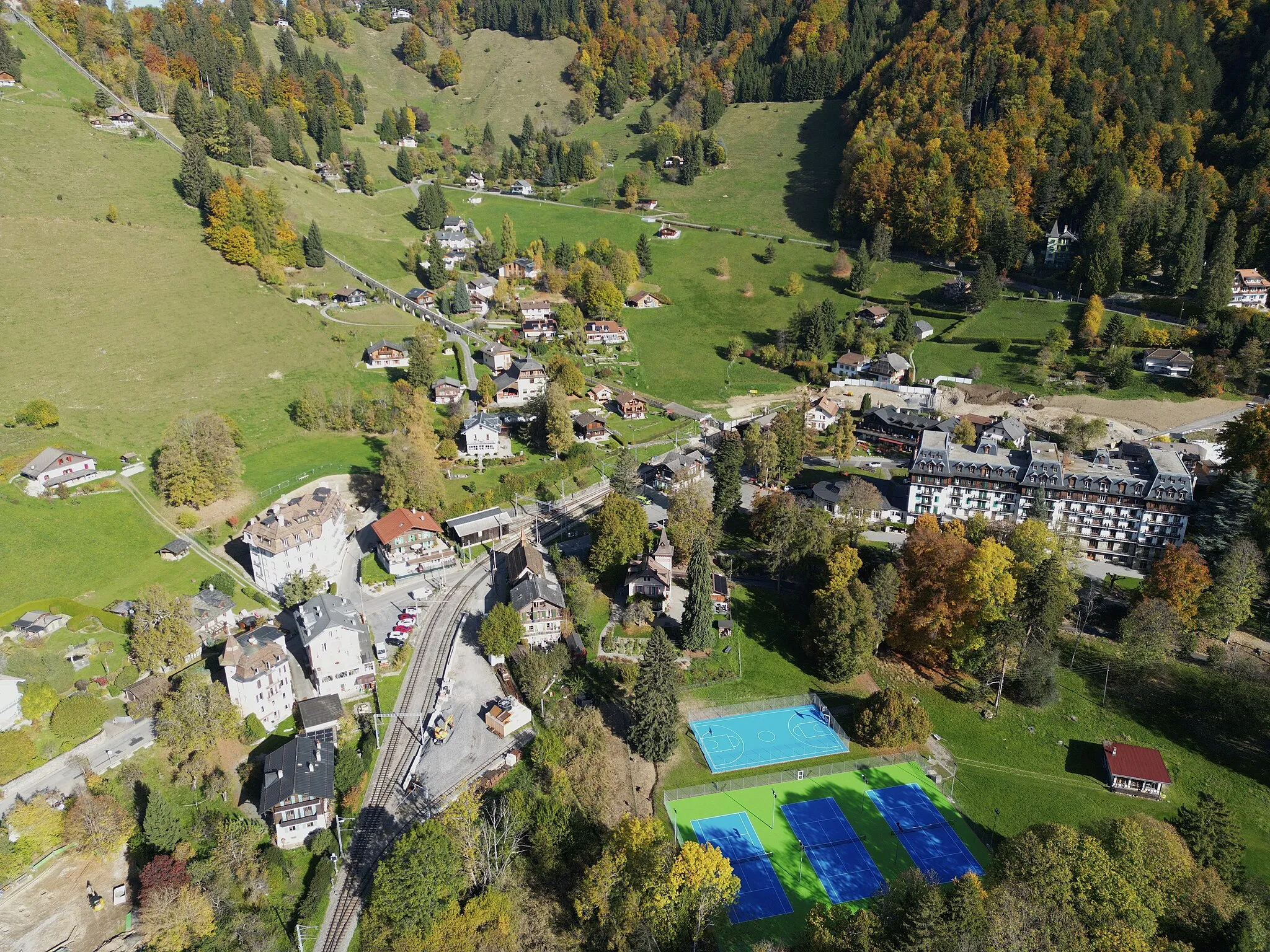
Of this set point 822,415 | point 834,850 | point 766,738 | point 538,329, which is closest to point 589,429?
point 538,329

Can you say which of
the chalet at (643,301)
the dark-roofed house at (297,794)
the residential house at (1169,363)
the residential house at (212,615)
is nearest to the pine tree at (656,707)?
the dark-roofed house at (297,794)

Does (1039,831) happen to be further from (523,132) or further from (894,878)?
(523,132)

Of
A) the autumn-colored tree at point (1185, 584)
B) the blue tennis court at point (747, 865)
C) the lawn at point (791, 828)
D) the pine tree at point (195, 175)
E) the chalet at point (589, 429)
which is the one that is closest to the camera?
the lawn at point (791, 828)

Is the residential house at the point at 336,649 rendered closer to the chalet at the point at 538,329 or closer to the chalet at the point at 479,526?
the chalet at the point at 479,526

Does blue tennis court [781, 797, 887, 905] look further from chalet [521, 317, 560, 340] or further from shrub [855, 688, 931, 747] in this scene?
chalet [521, 317, 560, 340]

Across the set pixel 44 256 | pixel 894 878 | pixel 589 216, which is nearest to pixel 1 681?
pixel 894 878

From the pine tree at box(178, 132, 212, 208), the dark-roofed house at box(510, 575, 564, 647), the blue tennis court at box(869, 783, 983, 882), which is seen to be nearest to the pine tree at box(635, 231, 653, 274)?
the pine tree at box(178, 132, 212, 208)
